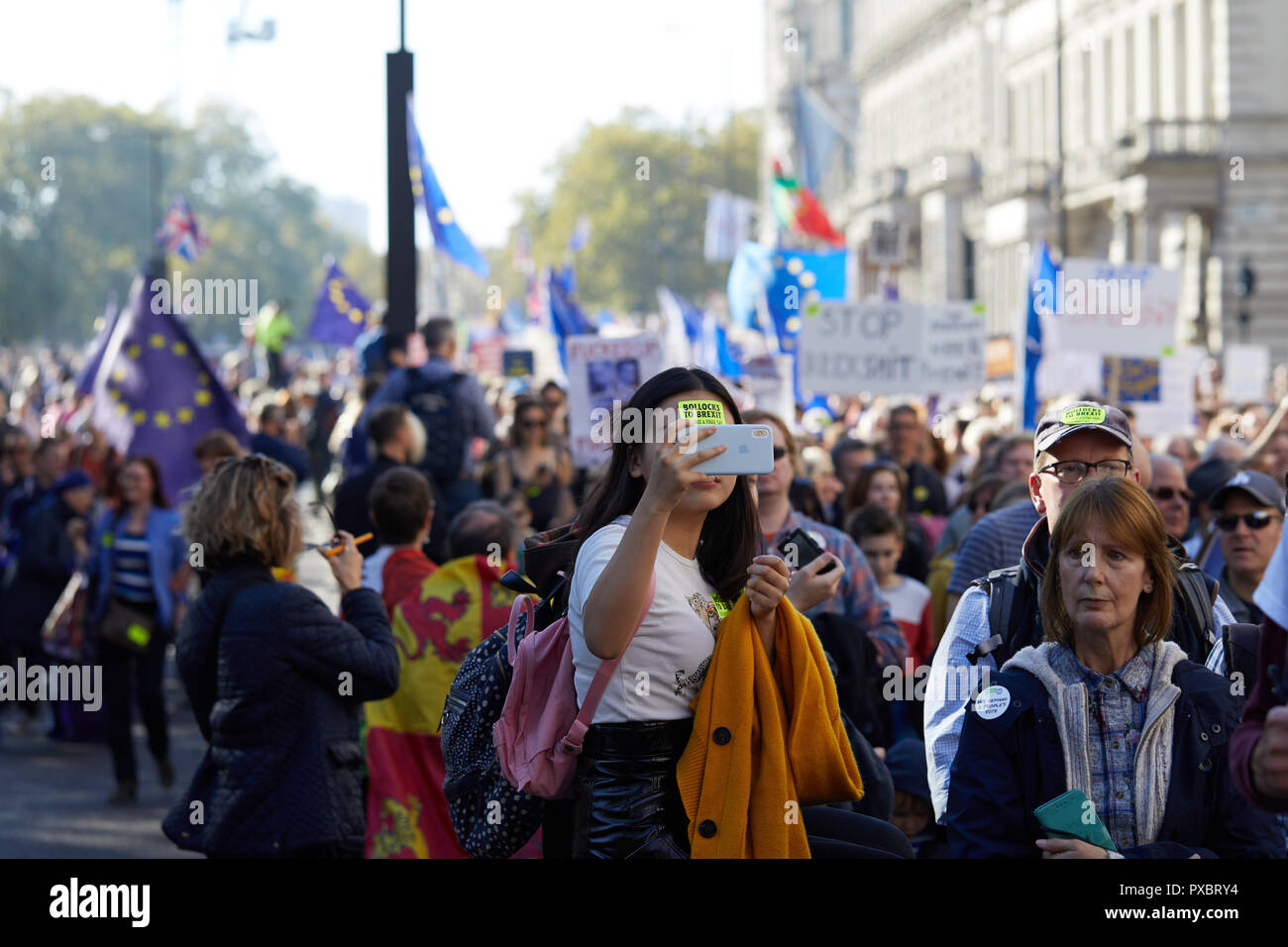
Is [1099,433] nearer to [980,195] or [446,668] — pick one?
[446,668]

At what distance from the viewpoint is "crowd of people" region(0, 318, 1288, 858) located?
3471 mm

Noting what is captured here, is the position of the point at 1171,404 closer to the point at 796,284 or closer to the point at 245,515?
the point at 796,284

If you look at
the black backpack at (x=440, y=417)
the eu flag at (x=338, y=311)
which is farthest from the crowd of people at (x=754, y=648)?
the eu flag at (x=338, y=311)

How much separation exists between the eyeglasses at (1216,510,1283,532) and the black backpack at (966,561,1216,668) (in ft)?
6.71

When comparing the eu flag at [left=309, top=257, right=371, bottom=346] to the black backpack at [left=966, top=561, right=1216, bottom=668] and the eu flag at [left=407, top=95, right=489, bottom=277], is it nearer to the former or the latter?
the eu flag at [left=407, top=95, right=489, bottom=277]

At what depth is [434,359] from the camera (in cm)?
1082

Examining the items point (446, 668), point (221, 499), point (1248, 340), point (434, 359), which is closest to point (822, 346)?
point (434, 359)

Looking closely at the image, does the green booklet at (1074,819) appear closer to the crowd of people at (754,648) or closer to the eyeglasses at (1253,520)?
the crowd of people at (754,648)

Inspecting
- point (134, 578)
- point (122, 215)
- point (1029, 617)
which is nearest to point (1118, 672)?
point (1029, 617)

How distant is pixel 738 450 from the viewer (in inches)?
131

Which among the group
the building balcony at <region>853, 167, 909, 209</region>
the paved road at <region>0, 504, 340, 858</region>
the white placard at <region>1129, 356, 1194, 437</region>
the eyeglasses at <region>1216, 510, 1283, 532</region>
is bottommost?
the paved road at <region>0, 504, 340, 858</region>

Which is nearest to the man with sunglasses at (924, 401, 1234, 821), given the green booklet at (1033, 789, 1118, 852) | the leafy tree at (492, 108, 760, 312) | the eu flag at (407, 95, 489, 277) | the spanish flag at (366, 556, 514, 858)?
the green booklet at (1033, 789, 1118, 852)

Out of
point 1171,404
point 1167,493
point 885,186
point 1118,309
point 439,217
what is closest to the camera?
point 1167,493

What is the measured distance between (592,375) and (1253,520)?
6648 millimetres
